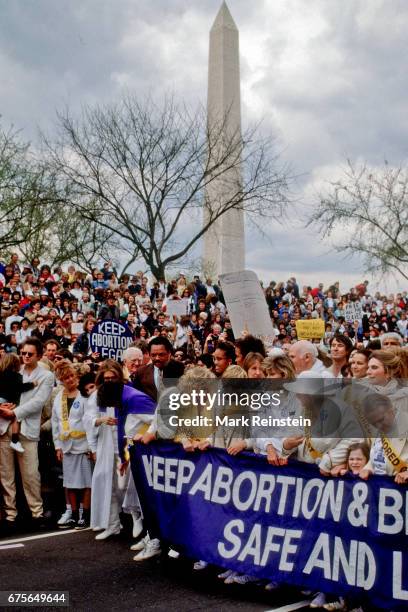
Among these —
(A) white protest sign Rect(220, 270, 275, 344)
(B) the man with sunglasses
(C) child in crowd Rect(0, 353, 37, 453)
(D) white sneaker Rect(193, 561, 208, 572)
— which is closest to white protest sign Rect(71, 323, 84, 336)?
(A) white protest sign Rect(220, 270, 275, 344)

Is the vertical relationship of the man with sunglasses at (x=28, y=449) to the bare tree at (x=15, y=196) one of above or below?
below

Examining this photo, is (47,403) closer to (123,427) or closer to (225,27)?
(123,427)

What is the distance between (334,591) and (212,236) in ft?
83.0

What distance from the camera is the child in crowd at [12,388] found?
26.3 ft

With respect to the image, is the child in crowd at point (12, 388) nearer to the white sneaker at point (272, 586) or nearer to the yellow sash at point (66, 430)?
the yellow sash at point (66, 430)

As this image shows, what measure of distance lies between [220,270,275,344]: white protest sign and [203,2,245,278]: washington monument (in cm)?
1590

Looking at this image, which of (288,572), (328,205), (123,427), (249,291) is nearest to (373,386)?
(288,572)

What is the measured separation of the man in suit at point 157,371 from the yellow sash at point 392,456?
9.18ft

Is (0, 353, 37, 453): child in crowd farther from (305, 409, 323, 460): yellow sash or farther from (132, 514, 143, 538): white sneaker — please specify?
(305, 409, 323, 460): yellow sash

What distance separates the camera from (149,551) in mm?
6605

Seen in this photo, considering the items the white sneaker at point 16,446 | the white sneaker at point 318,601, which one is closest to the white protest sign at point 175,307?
the white sneaker at point 16,446

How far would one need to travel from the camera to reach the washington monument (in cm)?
2725

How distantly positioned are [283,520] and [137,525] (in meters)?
2.50

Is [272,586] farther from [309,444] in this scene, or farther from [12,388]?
[12,388]
